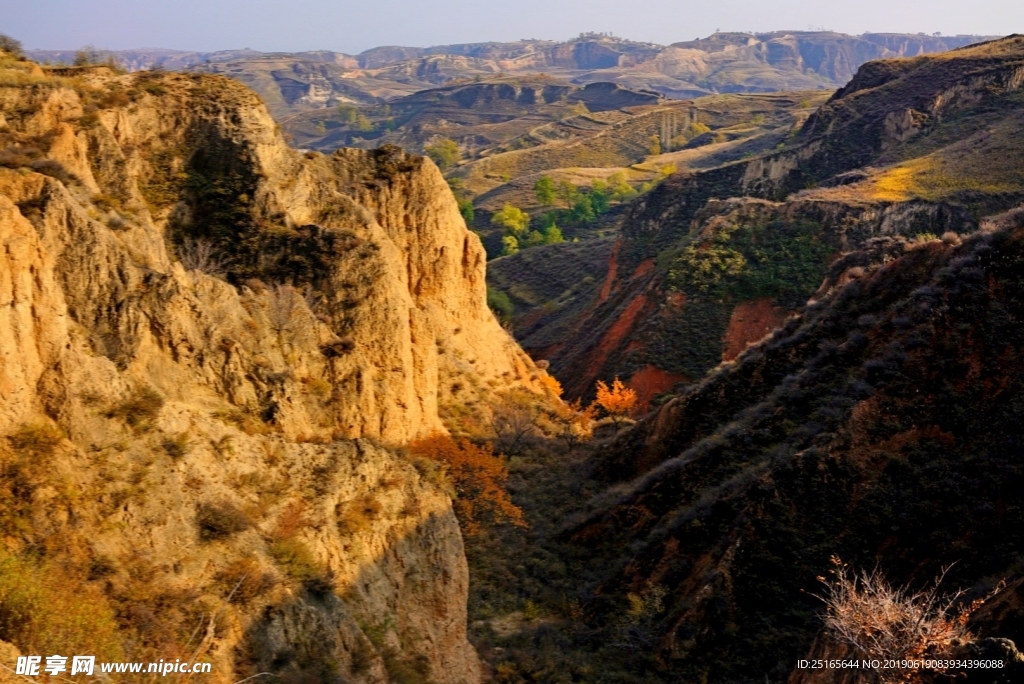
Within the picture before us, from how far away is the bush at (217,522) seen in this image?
Result: 13969 mm

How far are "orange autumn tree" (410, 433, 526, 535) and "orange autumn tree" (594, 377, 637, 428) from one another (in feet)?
57.7

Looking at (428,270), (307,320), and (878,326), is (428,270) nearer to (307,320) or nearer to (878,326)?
(307,320)

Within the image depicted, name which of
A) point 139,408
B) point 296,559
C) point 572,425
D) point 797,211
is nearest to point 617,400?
point 572,425

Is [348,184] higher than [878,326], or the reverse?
[348,184]

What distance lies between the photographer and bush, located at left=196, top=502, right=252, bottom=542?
550 inches

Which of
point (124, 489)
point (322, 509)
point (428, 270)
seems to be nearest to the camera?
point (124, 489)

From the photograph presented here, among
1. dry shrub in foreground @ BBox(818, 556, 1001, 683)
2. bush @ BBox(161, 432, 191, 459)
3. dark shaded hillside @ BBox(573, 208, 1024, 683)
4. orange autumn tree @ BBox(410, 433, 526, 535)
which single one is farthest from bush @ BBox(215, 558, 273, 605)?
orange autumn tree @ BBox(410, 433, 526, 535)

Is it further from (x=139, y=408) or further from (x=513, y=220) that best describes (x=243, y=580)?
(x=513, y=220)

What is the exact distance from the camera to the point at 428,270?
1555 inches

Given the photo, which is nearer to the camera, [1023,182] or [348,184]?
[348,184]

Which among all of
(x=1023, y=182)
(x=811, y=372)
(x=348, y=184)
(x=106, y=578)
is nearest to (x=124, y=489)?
(x=106, y=578)

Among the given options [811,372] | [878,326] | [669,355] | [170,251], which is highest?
[170,251]

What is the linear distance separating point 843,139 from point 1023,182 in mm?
29185

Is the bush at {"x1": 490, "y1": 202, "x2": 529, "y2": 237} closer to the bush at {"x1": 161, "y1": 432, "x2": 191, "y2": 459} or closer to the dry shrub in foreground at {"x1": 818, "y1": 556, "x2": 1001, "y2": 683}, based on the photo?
the bush at {"x1": 161, "y1": 432, "x2": 191, "y2": 459}
